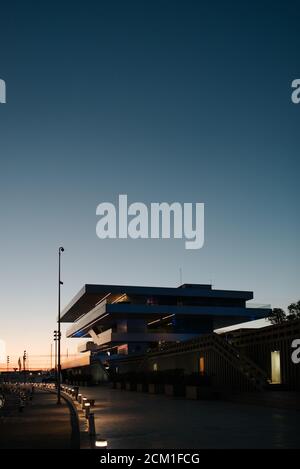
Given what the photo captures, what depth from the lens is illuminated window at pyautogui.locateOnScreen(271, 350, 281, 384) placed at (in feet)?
116

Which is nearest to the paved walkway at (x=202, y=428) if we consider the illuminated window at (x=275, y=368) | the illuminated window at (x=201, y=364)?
the illuminated window at (x=275, y=368)

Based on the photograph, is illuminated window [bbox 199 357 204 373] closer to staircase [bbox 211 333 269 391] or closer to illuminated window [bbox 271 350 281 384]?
staircase [bbox 211 333 269 391]

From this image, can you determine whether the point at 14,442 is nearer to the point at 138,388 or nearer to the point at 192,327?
the point at 138,388

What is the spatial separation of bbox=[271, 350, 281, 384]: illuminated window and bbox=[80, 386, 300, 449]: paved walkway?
27.3 ft

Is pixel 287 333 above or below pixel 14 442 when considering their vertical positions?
above

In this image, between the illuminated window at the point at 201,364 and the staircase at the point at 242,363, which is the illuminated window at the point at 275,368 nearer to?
the staircase at the point at 242,363

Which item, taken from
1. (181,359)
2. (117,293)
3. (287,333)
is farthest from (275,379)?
(117,293)

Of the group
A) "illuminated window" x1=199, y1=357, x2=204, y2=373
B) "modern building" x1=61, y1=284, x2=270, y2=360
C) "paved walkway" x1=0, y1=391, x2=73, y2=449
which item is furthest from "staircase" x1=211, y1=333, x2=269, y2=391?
"modern building" x1=61, y1=284, x2=270, y2=360

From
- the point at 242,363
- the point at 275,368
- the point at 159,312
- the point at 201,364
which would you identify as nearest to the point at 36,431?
the point at 275,368

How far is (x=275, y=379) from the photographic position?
35906 mm

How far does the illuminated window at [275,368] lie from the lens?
35469 millimetres

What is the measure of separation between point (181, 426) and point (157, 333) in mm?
87292
